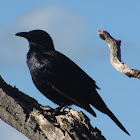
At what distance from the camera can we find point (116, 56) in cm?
459

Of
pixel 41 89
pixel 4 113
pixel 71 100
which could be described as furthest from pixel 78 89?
pixel 4 113

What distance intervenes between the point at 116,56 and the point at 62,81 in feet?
4.48

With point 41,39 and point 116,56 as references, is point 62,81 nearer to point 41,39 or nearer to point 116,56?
point 41,39

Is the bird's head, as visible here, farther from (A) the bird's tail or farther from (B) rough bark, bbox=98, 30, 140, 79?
(A) the bird's tail

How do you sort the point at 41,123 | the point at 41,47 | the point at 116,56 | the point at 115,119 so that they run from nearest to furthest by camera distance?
the point at 41,123 → the point at 116,56 → the point at 115,119 → the point at 41,47

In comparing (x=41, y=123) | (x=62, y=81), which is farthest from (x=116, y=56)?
(x=41, y=123)

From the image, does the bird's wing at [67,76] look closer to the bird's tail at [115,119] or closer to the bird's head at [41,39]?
the bird's head at [41,39]

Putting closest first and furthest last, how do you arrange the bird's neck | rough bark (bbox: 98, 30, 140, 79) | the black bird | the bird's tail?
rough bark (bbox: 98, 30, 140, 79) < the bird's tail < the black bird < the bird's neck

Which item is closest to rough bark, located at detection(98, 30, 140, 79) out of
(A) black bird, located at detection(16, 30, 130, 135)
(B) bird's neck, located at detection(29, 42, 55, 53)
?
(A) black bird, located at detection(16, 30, 130, 135)

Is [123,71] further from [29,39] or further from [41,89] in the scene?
[29,39]

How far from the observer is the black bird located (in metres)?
5.49

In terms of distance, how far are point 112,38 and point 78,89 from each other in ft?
4.16

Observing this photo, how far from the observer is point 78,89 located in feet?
18.2

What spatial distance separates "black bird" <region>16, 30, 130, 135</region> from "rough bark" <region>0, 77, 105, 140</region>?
0.71 m
